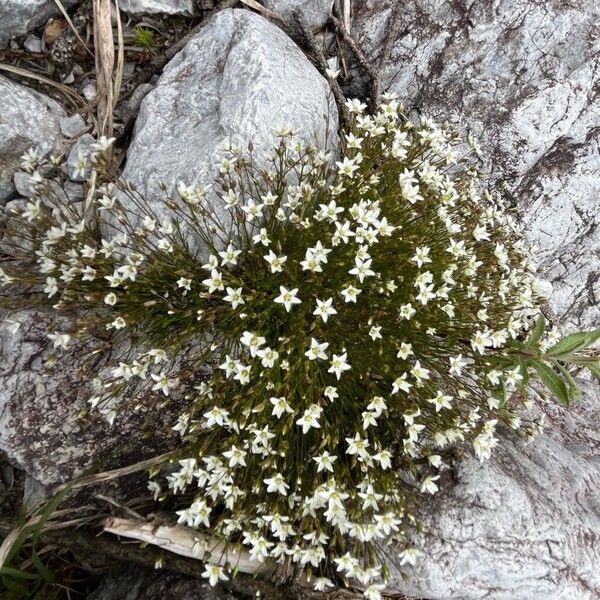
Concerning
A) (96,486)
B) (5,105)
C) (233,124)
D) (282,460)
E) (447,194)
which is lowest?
(96,486)

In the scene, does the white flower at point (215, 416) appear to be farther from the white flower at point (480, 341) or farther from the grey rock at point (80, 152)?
the grey rock at point (80, 152)

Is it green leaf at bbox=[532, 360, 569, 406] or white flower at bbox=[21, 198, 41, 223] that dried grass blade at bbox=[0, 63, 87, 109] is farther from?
green leaf at bbox=[532, 360, 569, 406]

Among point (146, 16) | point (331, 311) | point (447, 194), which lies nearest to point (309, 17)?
point (146, 16)

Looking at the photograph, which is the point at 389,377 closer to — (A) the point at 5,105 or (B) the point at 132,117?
(B) the point at 132,117

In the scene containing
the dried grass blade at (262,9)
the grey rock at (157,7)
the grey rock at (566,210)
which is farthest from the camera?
the grey rock at (566,210)

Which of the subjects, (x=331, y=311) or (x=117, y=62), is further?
(x=117, y=62)

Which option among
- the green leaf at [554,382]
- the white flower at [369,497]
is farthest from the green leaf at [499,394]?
the white flower at [369,497]

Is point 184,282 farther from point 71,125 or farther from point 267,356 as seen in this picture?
point 71,125
